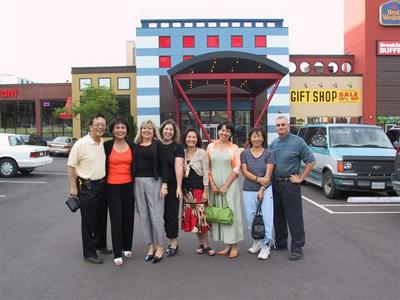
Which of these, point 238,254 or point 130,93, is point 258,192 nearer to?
point 238,254

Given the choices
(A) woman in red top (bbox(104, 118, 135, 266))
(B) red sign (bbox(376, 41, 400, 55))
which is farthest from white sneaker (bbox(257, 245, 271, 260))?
(B) red sign (bbox(376, 41, 400, 55))

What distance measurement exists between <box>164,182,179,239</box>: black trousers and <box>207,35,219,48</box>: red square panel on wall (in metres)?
30.7

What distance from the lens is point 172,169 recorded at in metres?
5.36

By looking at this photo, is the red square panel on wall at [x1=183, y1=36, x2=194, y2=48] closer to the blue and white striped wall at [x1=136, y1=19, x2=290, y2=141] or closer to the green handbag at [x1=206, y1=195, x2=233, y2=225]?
the blue and white striped wall at [x1=136, y1=19, x2=290, y2=141]

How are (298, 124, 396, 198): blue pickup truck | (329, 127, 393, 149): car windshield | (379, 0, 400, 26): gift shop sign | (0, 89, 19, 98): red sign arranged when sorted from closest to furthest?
(298, 124, 396, 198): blue pickup truck < (329, 127, 393, 149): car windshield < (379, 0, 400, 26): gift shop sign < (0, 89, 19, 98): red sign

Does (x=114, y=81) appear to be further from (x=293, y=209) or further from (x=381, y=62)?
(x=293, y=209)

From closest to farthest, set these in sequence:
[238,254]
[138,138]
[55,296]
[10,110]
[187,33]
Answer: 1. [55,296]
2. [138,138]
3. [238,254]
4. [187,33]
5. [10,110]

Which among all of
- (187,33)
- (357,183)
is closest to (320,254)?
(357,183)

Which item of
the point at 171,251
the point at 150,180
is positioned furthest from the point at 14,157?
the point at 150,180

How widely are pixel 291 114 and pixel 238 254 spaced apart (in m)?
31.7

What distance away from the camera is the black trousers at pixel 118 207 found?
528cm

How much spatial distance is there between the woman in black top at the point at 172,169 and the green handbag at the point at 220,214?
0.43 metres

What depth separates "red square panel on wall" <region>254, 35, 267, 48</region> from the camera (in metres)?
34.9

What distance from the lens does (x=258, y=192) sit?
543 centimetres
